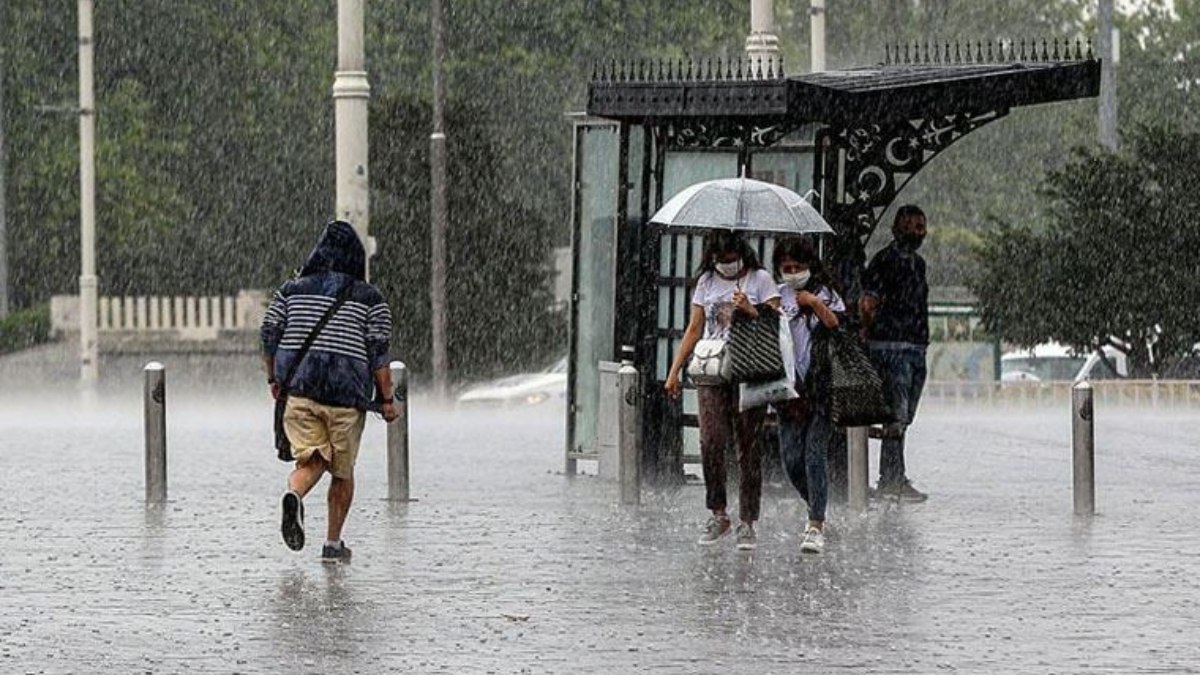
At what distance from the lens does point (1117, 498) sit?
64.5ft

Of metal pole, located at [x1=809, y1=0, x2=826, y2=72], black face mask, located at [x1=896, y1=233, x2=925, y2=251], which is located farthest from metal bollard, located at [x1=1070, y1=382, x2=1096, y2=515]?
Answer: metal pole, located at [x1=809, y1=0, x2=826, y2=72]

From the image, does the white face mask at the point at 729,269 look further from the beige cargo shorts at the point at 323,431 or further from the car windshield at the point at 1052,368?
the car windshield at the point at 1052,368

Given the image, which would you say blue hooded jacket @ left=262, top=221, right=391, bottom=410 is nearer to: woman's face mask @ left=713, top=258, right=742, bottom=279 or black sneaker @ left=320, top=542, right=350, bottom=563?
black sneaker @ left=320, top=542, right=350, bottom=563

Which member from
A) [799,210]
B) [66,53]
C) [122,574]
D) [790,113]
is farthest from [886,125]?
[66,53]

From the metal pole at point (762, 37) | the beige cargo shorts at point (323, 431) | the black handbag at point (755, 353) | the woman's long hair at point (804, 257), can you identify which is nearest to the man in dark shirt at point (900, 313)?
the woman's long hair at point (804, 257)

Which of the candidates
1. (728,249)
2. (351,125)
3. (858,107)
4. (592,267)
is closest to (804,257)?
(728,249)

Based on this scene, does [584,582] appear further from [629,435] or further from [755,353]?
[629,435]

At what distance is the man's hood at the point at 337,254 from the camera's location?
14867 mm

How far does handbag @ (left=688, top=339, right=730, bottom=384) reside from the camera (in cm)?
1553

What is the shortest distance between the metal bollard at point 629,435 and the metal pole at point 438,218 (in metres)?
28.9

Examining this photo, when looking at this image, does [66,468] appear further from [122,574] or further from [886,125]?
[122,574]

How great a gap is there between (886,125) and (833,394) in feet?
11.6

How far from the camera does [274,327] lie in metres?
14.9

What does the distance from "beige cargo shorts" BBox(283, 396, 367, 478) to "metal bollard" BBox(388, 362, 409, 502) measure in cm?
388
